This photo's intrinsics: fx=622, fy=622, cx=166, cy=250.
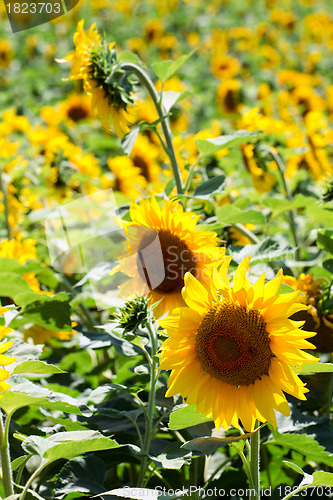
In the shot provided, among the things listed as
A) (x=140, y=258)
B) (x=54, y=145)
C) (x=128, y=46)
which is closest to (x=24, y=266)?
(x=140, y=258)

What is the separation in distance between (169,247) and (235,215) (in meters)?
0.20

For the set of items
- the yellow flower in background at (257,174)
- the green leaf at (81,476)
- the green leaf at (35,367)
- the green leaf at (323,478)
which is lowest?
the green leaf at (81,476)

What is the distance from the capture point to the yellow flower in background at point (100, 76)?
3.97ft

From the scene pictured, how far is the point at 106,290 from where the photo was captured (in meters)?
1.35

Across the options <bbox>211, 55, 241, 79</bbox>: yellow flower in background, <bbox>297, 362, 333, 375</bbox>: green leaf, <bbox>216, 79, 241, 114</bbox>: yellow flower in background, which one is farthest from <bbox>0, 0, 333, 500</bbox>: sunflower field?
<bbox>211, 55, 241, 79</bbox>: yellow flower in background

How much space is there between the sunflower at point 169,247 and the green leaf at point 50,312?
0.69ft

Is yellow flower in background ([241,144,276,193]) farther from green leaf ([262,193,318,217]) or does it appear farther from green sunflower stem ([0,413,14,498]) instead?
green sunflower stem ([0,413,14,498])

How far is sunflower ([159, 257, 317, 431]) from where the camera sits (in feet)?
2.88

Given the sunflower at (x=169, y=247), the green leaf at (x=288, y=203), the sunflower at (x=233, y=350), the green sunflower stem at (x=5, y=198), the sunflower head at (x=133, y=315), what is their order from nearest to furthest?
the sunflower at (x=233, y=350) < the sunflower head at (x=133, y=315) < the sunflower at (x=169, y=247) < the green leaf at (x=288, y=203) < the green sunflower stem at (x=5, y=198)

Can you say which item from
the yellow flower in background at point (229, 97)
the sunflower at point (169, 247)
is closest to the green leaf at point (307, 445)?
the sunflower at point (169, 247)

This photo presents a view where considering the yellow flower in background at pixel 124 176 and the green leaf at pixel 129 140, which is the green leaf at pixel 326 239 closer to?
the green leaf at pixel 129 140

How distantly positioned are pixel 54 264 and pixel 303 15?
22.3ft

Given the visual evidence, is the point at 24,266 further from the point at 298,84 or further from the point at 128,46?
the point at 128,46

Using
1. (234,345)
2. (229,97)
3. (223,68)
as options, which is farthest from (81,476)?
(223,68)
